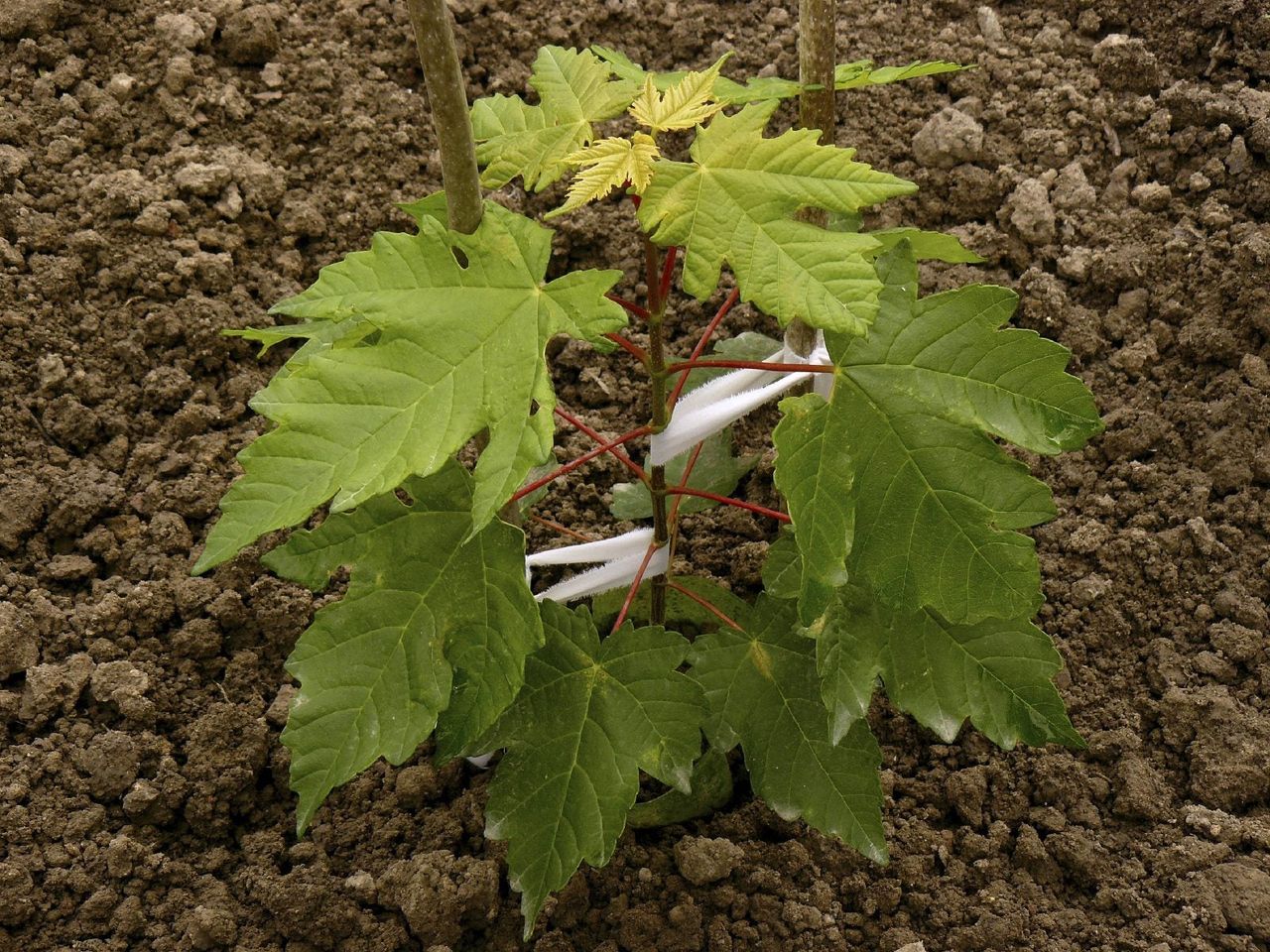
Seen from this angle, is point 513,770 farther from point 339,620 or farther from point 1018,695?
point 1018,695

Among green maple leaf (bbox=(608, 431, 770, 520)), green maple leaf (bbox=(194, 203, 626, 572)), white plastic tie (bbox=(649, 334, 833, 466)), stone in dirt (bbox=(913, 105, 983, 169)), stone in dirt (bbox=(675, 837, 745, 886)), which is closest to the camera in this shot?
green maple leaf (bbox=(194, 203, 626, 572))

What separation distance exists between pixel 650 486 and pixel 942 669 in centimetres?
56

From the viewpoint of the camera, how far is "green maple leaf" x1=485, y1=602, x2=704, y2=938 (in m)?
1.72

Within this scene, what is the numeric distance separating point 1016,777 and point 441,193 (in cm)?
152

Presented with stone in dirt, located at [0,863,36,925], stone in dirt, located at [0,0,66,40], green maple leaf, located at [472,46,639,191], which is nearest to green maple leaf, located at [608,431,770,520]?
green maple leaf, located at [472,46,639,191]

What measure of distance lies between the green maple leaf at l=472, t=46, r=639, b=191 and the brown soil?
100 centimetres

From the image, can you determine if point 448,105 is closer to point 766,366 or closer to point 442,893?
point 766,366

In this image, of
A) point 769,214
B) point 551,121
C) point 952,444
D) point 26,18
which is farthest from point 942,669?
point 26,18

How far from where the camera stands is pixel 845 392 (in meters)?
1.65

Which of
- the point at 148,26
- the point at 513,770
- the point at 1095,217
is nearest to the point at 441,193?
the point at 513,770

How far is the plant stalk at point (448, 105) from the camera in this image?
4.77ft

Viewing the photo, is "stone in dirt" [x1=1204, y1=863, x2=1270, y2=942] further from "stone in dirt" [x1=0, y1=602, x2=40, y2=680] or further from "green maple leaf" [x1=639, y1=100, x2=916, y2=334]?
"stone in dirt" [x1=0, y1=602, x2=40, y2=680]

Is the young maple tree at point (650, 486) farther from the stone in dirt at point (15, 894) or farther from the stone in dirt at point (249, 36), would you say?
the stone in dirt at point (249, 36)

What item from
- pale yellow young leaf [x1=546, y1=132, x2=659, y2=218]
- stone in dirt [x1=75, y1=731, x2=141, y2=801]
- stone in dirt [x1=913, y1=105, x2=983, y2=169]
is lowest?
stone in dirt [x1=75, y1=731, x2=141, y2=801]
